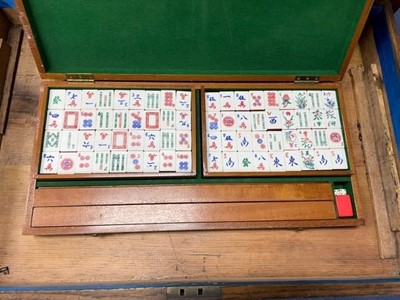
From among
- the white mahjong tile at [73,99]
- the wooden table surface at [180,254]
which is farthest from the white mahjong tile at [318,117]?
the white mahjong tile at [73,99]

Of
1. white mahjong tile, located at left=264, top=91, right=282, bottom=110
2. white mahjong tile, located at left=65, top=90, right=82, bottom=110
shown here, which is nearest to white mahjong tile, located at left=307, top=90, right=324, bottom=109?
white mahjong tile, located at left=264, top=91, right=282, bottom=110

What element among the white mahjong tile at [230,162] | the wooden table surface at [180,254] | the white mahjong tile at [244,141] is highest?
the white mahjong tile at [244,141]

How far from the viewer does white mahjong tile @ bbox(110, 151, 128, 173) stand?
3.73 feet

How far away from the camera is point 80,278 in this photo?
1.07 m

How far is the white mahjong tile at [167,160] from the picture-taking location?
115 centimetres

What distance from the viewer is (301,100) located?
4.15ft

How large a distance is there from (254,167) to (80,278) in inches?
24.0

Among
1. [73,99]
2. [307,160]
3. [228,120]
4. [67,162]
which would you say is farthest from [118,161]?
[307,160]

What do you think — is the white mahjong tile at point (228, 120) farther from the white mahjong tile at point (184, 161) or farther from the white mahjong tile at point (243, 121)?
the white mahjong tile at point (184, 161)

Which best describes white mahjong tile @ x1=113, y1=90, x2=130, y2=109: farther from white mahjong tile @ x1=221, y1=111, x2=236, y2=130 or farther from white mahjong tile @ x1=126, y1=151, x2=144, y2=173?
white mahjong tile @ x1=221, y1=111, x2=236, y2=130

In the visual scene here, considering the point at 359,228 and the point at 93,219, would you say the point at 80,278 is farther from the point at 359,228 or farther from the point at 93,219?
the point at 359,228

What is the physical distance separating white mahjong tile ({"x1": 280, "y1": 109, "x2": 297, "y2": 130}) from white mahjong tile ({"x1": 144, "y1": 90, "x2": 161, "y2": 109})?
0.41 m

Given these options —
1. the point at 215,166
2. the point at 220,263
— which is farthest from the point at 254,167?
the point at 220,263

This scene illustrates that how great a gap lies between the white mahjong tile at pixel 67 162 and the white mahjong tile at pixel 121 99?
0.68 ft
